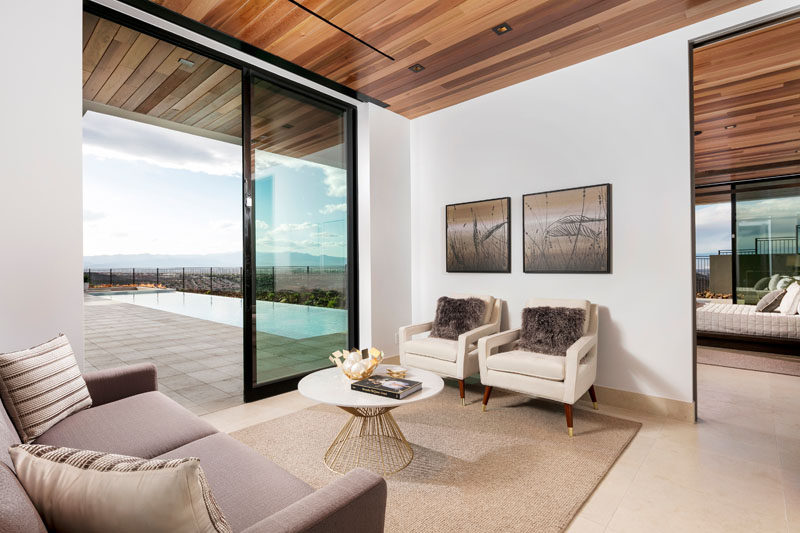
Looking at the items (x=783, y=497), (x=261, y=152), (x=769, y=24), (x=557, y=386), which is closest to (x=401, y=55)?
(x=261, y=152)

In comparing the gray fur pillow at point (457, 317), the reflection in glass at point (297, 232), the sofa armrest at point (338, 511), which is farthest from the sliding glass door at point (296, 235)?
the sofa armrest at point (338, 511)

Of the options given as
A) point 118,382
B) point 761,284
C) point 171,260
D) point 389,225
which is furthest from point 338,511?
point 761,284

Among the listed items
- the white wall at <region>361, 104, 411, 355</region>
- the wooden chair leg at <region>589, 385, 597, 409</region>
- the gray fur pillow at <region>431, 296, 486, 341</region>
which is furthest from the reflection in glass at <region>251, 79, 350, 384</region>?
the wooden chair leg at <region>589, 385, 597, 409</region>

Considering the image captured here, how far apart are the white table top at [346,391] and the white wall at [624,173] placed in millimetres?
1752

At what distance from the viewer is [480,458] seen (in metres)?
2.38

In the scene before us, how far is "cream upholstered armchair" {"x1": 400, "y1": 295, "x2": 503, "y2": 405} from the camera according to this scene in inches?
133

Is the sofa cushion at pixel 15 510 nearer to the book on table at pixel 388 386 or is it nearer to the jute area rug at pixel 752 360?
the book on table at pixel 388 386

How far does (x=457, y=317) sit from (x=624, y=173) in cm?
193

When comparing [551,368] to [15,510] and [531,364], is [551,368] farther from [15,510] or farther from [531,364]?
[15,510]

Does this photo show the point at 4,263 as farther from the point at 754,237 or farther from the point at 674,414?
the point at 754,237

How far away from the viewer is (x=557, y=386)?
2.79m

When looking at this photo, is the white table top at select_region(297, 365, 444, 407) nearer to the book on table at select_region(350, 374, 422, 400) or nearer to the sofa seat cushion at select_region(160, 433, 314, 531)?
the book on table at select_region(350, 374, 422, 400)

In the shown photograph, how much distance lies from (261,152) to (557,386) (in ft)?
10.4

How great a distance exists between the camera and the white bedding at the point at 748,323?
4672mm
